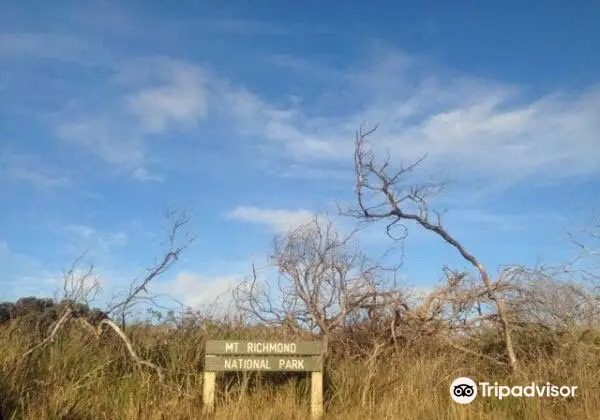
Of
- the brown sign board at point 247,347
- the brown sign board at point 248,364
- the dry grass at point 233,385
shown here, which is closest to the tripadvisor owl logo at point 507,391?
the dry grass at point 233,385

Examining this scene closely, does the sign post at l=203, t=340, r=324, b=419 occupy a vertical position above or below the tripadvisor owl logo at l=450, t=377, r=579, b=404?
above

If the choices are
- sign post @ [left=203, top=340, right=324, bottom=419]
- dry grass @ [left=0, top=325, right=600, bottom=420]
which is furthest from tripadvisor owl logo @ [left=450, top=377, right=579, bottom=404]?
sign post @ [left=203, top=340, right=324, bottom=419]

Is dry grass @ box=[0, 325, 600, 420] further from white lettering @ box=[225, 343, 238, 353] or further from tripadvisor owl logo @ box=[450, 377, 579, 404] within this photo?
white lettering @ box=[225, 343, 238, 353]

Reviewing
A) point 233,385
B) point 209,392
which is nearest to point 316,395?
point 233,385

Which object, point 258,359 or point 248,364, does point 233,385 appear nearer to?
point 248,364

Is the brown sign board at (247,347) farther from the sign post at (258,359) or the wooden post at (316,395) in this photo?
the wooden post at (316,395)

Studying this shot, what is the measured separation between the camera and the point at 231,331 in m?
11.2

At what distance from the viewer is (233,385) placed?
370 inches

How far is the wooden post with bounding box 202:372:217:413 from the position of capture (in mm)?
8625

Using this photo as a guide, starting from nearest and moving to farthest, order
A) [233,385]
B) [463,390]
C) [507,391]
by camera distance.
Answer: [233,385]
[507,391]
[463,390]

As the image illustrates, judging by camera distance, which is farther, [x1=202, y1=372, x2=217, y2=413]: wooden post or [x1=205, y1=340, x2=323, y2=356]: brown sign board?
[x1=205, y1=340, x2=323, y2=356]: brown sign board

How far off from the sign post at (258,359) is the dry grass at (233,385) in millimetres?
313

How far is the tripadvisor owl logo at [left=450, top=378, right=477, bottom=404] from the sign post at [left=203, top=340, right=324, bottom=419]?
A: 203 centimetres

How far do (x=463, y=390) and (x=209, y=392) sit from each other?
12.5 feet
